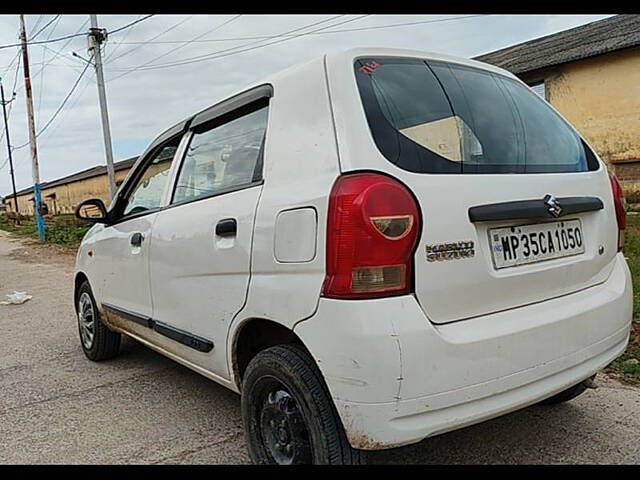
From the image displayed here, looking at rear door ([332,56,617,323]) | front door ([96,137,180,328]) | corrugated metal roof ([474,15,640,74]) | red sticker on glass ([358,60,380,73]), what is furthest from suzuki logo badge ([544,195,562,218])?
corrugated metal roof ([474,15,640,74])

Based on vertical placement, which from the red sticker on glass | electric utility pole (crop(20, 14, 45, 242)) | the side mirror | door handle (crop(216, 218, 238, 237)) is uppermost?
electric utility pole (crop(20, 14, 45, 242))

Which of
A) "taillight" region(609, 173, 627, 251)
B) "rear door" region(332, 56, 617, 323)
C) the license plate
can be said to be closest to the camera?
"rear door" region(332, 56, 617, 323)

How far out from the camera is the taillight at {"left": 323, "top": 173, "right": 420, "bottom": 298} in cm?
177

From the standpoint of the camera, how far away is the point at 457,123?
212cm

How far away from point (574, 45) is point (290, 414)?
1693cm

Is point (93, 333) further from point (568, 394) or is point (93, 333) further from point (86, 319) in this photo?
point (568, 394)

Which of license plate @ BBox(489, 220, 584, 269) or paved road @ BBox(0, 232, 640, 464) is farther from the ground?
license plate @ BBox(489, 220, 584, 269)

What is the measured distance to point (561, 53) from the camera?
15414mm

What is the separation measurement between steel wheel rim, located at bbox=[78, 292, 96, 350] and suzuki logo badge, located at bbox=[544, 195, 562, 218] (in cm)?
336

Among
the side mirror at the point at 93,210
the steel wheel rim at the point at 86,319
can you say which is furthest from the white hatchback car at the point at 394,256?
the steel wheel rim at the point at 86,319

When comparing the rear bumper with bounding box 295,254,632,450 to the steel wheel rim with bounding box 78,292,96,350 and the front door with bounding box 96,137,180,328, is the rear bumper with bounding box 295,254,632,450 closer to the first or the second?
the front door with bounding box 96,137,180,328

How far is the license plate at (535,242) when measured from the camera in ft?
6.48

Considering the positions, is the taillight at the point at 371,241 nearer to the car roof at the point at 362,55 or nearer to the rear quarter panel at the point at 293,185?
the rear quarter panel at the point at 293,185
